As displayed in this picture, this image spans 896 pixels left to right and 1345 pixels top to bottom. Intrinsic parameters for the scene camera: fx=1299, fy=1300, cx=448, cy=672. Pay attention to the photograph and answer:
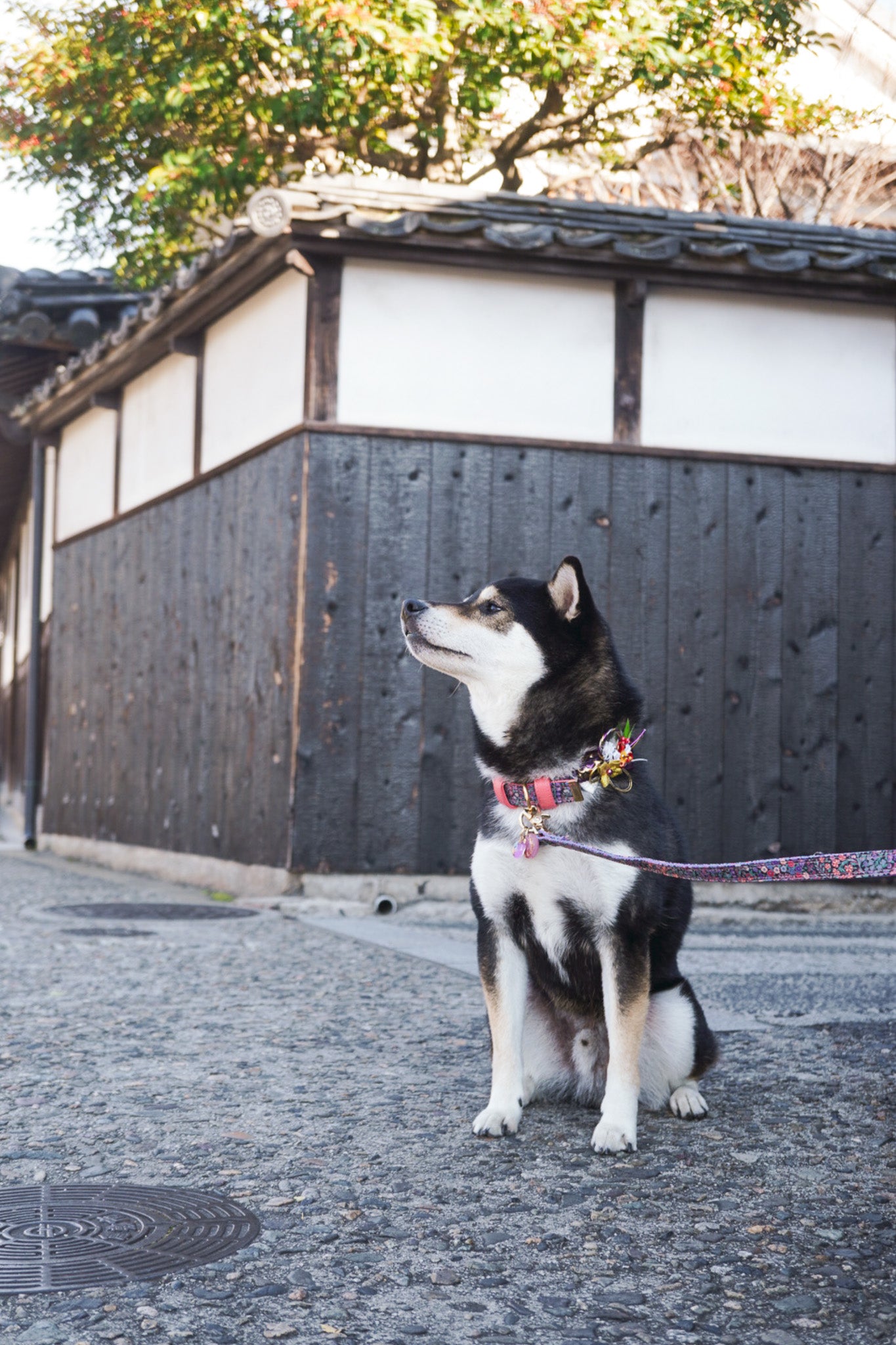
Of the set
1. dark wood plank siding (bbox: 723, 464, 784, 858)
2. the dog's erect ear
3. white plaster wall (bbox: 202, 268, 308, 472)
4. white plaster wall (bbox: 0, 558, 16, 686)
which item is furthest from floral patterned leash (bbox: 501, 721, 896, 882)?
white plaster wall (bbox: 0, 558, 16, 686)

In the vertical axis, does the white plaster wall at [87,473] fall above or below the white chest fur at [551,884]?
above

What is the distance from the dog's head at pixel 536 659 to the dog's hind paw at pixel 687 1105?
37.1 inches

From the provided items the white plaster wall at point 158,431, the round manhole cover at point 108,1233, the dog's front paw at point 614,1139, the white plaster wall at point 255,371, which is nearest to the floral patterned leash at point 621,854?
the dog's front paw at point 614,1139

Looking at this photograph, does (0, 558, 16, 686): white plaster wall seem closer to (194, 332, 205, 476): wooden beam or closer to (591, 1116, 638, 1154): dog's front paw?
(194, 332, 205, 476): wooden beam

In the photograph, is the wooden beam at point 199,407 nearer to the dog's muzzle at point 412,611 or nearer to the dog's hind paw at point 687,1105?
the dog's muzzle at point 412,611

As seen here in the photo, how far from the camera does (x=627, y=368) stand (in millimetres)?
7812

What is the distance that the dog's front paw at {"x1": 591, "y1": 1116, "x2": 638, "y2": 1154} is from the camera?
3.00 m

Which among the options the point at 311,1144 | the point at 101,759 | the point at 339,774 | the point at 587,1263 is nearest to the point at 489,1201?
the point at 587,1263

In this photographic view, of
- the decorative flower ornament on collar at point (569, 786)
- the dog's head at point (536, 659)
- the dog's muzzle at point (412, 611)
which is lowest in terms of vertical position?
the decorative flower ornament on collar at point (569, 786)

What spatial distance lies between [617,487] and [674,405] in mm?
650

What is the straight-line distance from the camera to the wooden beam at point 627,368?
7.79 m

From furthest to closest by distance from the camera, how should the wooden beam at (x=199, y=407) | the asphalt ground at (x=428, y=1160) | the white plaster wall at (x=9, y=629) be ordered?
the white plaster wall at (x=9, y=629), the wooden beam at (x=199, y=407), the asphalt ground at (x=428, y=1160)

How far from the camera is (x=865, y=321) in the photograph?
8.14m

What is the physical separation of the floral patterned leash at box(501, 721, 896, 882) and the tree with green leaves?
7.33 m
